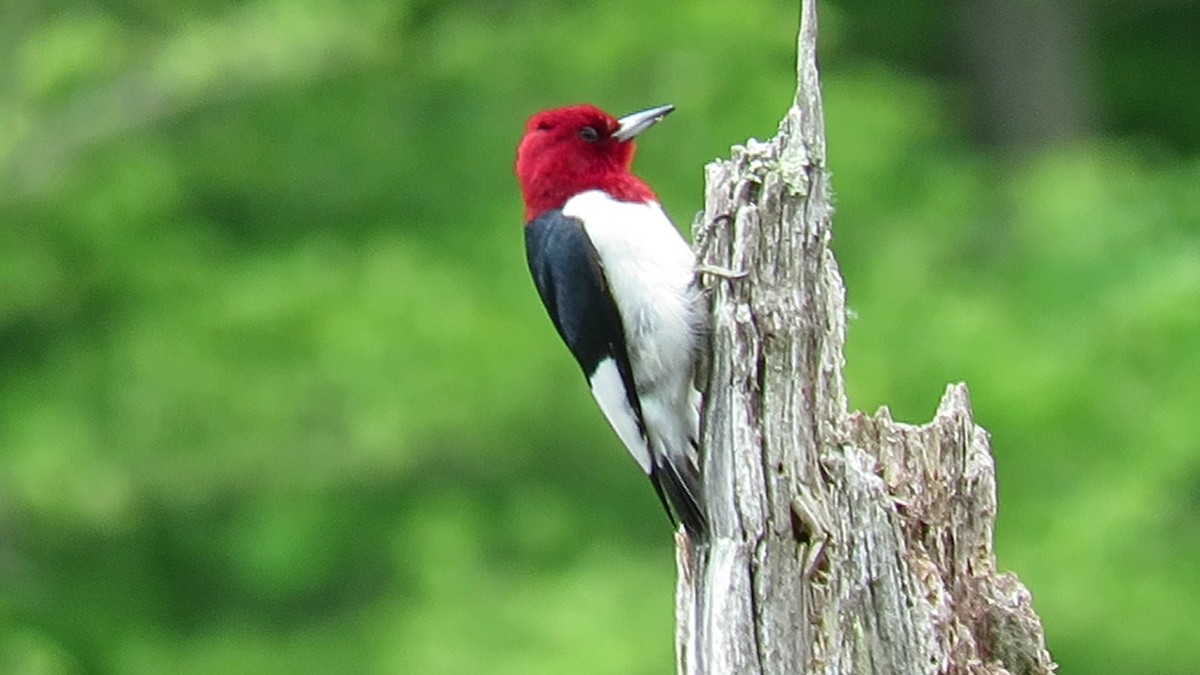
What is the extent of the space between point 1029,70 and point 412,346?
706 cm

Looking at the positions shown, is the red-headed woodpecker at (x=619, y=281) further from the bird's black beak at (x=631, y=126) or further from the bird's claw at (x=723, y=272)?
the bird's claw at (x=723, y=272)

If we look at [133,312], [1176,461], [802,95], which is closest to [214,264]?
[133,312]

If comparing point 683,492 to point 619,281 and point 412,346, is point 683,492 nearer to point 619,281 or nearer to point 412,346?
point 619,281

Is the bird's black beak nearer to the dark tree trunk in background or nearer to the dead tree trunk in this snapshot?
the dead tree trunk

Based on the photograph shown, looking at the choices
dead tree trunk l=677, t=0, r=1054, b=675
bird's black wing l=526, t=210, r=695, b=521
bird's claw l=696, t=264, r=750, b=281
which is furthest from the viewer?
bird's black wing l=526, t=210, r=695, b=521

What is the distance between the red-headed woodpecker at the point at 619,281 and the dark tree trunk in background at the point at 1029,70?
28.7ft

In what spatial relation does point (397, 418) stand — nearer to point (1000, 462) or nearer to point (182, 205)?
point (182, 205)

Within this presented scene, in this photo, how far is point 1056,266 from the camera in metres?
8.59

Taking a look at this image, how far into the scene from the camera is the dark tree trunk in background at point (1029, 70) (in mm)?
13586

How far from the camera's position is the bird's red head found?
4.84 m

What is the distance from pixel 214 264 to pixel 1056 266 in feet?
10.1

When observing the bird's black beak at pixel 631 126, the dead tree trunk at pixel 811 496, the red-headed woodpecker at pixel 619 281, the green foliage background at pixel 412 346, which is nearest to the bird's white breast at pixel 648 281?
the red-headed woodpecker at pixel 619 281

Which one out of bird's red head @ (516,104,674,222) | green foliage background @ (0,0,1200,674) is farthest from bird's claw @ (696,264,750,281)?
green foliage background @ (0,0,1200,674)

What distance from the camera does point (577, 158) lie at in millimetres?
4867
